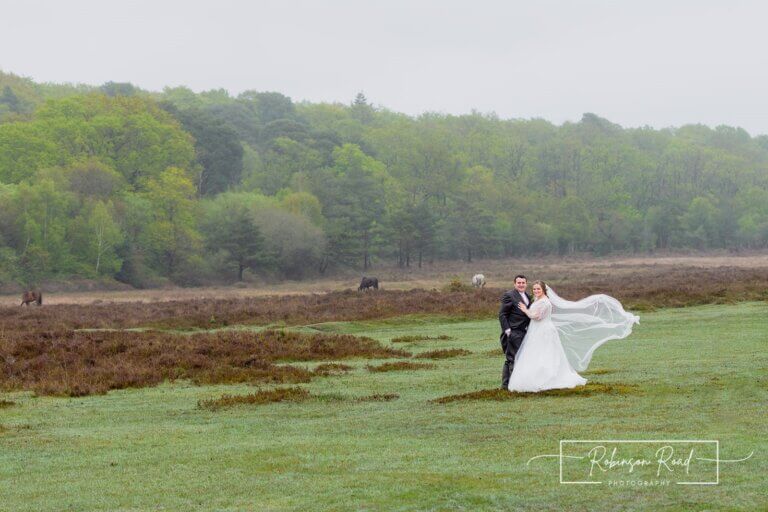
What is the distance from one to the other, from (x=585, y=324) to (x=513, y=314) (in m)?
2.04

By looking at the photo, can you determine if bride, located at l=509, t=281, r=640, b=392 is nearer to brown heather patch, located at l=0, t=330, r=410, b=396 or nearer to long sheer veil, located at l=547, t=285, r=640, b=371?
long sheer veil, located at l=547, t=285, r=640, b=371

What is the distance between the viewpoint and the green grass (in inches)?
449

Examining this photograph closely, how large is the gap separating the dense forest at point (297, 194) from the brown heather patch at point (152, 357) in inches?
2046

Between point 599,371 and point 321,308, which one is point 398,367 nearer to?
point 599,371

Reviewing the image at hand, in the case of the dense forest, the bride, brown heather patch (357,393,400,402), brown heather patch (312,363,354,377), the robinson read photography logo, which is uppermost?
the dense forest

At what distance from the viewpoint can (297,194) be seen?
115 metres

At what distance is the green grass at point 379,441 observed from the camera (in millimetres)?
11398

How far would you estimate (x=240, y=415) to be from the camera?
19.2 metres

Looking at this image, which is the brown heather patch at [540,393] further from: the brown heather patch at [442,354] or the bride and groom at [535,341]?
the brown heather patch at [442,354]

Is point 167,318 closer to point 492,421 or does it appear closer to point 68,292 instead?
point 492,421

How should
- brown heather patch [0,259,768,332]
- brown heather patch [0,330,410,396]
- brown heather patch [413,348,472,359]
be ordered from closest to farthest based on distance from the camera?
brown heather patch [0,330,410,396], brown heather patch [413,348,472,359], brown heather patch [0,259,768,332]

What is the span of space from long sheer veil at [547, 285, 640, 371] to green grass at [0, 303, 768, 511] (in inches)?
36.7

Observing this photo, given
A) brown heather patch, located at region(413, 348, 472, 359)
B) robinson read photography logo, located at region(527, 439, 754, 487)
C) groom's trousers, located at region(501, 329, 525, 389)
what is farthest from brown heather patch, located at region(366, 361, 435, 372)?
robinson read photography logo, located at region(527, 439, 754, 487)

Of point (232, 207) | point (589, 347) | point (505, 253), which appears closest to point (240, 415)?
point (589, 347)
